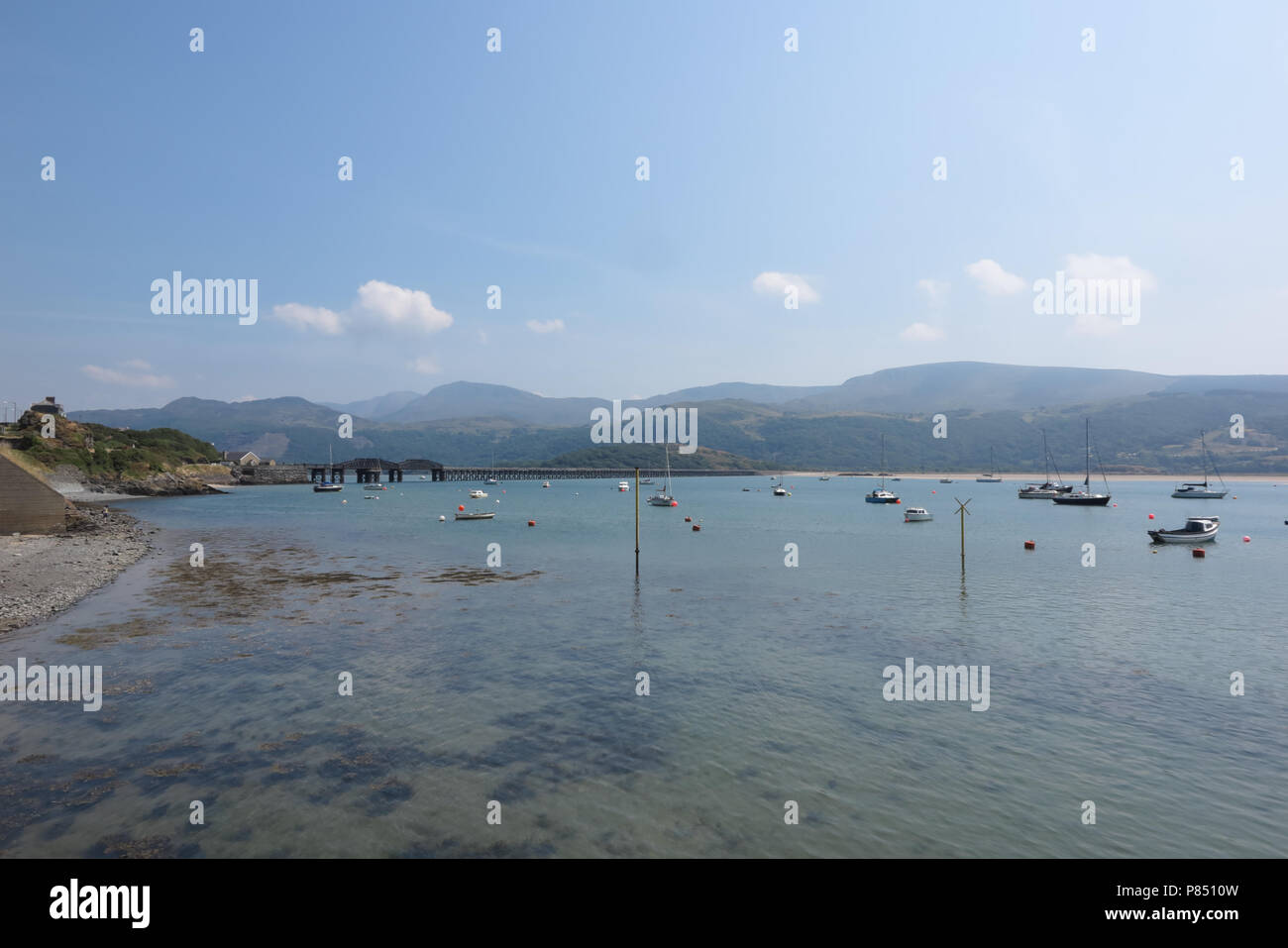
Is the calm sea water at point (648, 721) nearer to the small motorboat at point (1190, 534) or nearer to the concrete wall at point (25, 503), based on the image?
the small motorboat at point (1190, 534)

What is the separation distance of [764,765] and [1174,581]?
159 feet

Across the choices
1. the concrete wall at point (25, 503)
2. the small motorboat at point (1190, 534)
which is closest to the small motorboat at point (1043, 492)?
the small motorboat at point (1190, 534)

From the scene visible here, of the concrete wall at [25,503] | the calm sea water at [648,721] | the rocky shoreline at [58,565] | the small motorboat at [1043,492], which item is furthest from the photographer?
the small motorboat at [1043,492]

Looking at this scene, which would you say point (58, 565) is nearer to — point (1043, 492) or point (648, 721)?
point (648, 721)

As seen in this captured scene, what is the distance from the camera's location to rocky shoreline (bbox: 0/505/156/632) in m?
35.2

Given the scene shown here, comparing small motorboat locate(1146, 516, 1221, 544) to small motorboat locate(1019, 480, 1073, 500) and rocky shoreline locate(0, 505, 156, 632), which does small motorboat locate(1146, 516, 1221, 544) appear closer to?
small motorboat locate(1019, 480, 1073, 500)

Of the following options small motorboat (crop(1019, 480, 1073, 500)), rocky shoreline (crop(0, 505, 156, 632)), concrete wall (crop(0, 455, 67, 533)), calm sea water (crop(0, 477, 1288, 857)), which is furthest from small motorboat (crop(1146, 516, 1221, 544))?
concrete wall (crop(0, 455, 67, 533))

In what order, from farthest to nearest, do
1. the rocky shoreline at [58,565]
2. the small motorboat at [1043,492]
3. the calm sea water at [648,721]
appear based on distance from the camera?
the small motorboat at [1043,492] < the rocky shoreline at [58,565] < the calm sea water at [648,721]

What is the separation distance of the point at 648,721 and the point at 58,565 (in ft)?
164

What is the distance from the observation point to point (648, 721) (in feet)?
68.3

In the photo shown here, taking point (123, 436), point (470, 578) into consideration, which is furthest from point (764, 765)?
point (123, 436)

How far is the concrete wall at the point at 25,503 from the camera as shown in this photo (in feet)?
195

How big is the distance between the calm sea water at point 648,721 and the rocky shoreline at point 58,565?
6.50 feet
